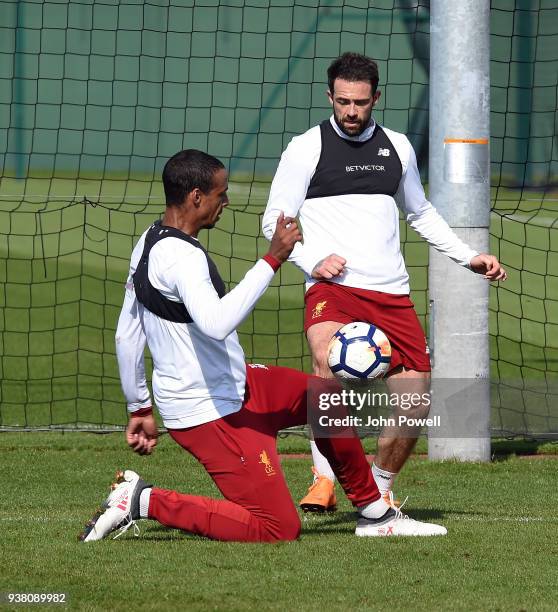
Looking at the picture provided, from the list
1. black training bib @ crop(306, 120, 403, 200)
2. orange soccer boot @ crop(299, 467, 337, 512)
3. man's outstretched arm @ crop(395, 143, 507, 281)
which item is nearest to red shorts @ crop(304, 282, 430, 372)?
man's outstretched arm @ crop(395, 143, 507, 281)

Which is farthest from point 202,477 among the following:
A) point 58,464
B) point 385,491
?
point 385,491

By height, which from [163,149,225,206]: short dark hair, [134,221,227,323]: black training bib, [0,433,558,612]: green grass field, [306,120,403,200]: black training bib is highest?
[306,120,403,200]: black training bib

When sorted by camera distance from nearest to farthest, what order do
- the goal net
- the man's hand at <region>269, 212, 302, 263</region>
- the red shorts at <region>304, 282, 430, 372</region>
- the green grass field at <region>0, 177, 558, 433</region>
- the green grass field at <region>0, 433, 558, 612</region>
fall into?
1. the green grass field at <region>0, 433, 558, 612</region>
2. the man's hand at <region>269, 212, 302, 263</region>
3. the red shorts at <region>304, 282, 430, 372</region>
4. the green grass field at <region>0, 177, 558, 433</region>
5. the goal net

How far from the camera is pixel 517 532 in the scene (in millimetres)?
5910

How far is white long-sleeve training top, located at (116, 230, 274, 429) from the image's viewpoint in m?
5.20

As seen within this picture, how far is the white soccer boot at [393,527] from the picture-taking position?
5840 mm

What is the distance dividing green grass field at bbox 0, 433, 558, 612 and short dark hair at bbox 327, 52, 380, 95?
83.4 inches

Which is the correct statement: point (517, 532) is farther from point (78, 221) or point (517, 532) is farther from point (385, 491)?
point (78, 221)

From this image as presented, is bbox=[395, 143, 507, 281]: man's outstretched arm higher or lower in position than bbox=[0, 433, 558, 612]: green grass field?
higher

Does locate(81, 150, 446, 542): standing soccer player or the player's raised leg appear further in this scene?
the player's raised leg

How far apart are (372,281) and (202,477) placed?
5.96ft

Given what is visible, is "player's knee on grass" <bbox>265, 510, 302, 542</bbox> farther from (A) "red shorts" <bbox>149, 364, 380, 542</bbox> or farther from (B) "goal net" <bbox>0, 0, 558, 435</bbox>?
(B) "goal net" <bbox>0, 0, 558, 435</bbox>

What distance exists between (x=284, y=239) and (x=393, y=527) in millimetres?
1498

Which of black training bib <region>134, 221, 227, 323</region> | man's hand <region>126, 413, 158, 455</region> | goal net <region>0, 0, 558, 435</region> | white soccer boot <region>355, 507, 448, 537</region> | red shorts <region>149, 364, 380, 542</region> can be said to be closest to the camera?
black training bib <region>134, 221, 227, 323</region>
